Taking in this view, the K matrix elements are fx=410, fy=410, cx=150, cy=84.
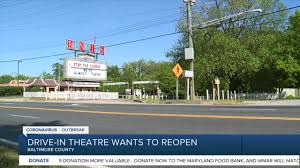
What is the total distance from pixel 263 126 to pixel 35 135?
7.21 m

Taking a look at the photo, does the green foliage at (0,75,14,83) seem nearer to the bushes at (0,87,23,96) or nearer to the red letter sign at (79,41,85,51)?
the bushes at (0,87,23,96)

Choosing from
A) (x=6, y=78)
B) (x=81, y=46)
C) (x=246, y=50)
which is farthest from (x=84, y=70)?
(x=6, y=78)

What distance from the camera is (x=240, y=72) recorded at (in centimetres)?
4831

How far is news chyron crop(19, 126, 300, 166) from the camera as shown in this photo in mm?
7100

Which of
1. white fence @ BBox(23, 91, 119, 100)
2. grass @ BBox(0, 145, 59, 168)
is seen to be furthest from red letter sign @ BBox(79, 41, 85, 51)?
grass @ BBox(0, 145, 59, 168)

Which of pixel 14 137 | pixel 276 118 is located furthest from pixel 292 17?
pixel 14 137

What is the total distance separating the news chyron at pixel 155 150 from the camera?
7.10m

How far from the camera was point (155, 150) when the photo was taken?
7691 millimetres

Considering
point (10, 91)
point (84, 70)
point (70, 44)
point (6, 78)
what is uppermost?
point (70, 44)

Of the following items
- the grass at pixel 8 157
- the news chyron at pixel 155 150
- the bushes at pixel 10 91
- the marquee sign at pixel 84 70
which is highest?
the marquee sign at pixel 84 70

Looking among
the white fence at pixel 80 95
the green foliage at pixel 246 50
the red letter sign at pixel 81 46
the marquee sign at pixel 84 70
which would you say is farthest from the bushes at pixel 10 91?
the green foliage at pixel 246 50

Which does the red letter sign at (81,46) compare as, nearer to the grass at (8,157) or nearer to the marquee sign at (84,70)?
the marquee sign at (84,70)

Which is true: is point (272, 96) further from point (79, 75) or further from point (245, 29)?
point (79, 75)

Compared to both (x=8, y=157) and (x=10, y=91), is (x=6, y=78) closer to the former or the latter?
(x=10, y=91)
